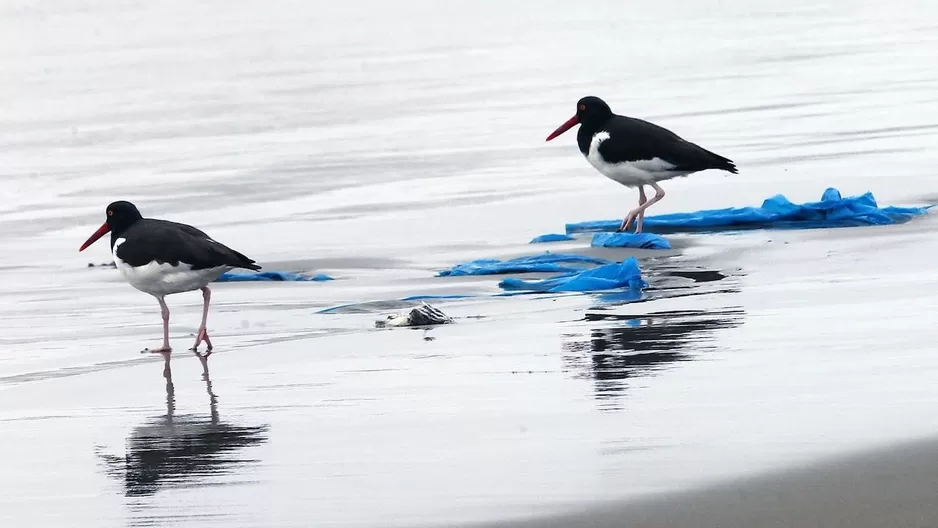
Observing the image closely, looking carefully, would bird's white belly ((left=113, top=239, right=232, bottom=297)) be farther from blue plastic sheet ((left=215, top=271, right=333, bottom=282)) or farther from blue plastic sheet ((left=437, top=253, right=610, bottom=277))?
blue plastic sheet ((left=437, top=253, right=610, bottom=277))

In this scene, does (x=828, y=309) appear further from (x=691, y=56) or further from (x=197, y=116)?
(x=691, y=56)

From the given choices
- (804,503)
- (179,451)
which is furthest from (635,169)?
(804,503)

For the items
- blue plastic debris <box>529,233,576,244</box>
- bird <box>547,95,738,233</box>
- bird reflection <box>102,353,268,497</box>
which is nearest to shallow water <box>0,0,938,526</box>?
bird reflection <box>102,353,268,497</box>

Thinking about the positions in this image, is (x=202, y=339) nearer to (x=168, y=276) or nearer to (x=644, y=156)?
(x=168, y=276)

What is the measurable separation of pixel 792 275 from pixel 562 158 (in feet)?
26.9

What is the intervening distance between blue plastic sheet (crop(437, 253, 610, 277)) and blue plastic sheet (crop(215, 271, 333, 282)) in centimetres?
98

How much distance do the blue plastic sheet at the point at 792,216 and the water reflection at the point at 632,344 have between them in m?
3.62

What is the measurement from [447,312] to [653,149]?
4307 millimetres

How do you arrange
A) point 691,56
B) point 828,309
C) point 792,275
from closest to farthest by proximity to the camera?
point 828,309, point 792,275, point 691,56

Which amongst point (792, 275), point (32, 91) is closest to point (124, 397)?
point (792, 275)

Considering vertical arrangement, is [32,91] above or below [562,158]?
above

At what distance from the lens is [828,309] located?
8922mm

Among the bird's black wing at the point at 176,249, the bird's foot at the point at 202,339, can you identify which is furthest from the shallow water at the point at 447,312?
the bird's black wing at the point at 176,249

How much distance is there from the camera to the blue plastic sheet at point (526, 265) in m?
11.6
